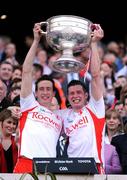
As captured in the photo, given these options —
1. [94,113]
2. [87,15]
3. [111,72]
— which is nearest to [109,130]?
[94,113]

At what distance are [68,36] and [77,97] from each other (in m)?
0.71

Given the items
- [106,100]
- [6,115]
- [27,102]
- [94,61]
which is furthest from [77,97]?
[106,100]

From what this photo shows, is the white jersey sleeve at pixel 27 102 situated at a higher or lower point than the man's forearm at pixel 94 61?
lower

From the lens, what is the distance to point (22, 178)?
21.9 feet

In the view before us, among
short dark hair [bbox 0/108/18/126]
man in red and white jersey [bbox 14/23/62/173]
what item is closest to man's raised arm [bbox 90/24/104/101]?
man in red and white jersey [bbox 14/23/62/173]

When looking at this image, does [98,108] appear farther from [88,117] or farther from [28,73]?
[28,73]

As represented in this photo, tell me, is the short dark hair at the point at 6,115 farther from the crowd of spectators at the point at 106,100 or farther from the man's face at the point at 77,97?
the man's face at the point at 77,97

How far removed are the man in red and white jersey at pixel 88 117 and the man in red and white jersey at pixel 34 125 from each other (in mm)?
165

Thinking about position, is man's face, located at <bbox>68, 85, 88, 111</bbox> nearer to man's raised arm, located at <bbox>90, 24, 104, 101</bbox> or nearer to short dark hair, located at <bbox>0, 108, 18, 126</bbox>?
man's raised arm, located at <bbox>90, 24, 104, 101</bbox>

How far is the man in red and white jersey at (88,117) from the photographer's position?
7746mm

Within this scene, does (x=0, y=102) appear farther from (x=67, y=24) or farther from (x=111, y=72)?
(x=111, y=72)

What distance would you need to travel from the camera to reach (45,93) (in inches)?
320

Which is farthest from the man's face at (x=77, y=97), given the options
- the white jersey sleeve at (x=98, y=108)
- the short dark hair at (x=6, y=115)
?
the short dark hair at (x=6, y=115)

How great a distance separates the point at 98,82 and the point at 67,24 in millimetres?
712
